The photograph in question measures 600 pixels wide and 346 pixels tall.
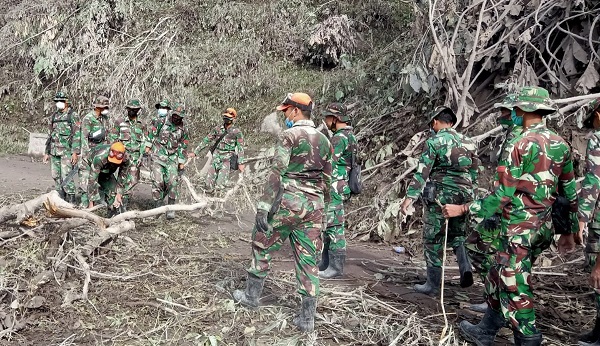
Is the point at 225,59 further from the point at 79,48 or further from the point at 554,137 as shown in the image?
the point at 554,137

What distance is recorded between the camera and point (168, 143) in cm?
783

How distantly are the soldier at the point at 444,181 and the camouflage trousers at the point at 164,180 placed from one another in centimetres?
432

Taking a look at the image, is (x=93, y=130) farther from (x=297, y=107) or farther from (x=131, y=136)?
(x=297, y=107)

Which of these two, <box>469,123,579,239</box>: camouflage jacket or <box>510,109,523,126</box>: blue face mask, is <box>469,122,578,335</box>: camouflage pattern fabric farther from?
<box>510,109,523,126</box>: blue face mask

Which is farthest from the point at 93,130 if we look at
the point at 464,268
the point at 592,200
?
the point at 592,200

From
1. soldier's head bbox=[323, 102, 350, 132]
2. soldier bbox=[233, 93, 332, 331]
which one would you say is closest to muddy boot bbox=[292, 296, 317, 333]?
soldier bbox=[233, 93, 332, 331]

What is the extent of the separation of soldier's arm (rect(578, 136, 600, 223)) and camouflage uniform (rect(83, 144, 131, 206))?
535 cm

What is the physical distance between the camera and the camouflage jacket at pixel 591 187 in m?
3.48

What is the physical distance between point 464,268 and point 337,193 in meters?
1.54

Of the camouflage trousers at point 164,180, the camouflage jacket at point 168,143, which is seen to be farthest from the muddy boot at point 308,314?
the camouflage jacket at point 168,143

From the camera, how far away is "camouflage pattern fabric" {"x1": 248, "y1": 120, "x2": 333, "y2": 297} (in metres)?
3.75

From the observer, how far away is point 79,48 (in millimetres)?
15133

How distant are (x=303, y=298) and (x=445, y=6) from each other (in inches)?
261

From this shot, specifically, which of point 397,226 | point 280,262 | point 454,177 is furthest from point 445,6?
point 280,262
